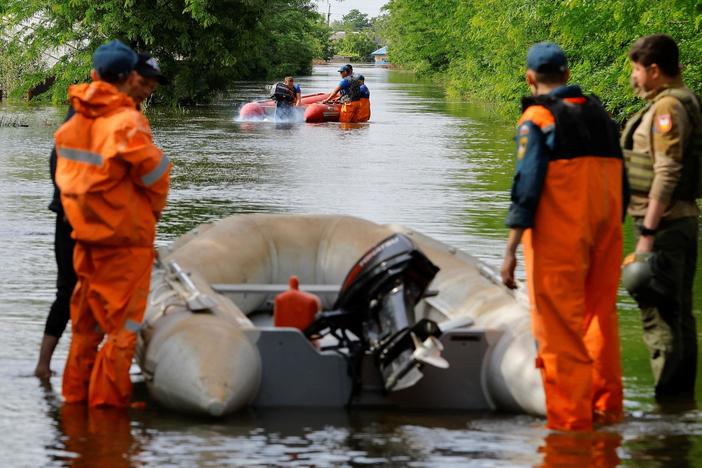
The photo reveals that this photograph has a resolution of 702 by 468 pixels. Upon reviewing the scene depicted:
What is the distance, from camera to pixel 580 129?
254 inches

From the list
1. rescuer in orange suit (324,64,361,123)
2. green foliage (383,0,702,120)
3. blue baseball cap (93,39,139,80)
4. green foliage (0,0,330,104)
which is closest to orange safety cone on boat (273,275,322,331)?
blue baseball cap (93,39,139,80)

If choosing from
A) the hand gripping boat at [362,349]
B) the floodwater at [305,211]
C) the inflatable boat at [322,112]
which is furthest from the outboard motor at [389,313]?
the inflatable boat at [322,112]

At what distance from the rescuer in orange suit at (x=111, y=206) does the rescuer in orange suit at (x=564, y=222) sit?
1.74 meters

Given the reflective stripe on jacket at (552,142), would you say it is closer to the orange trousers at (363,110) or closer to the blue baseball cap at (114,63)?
the blue baseball cap at (114,63)

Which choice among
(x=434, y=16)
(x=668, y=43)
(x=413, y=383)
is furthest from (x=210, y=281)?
(x=434, y=16)

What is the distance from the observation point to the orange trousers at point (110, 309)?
7012 millimetres

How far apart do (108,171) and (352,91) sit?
28035 millimetres

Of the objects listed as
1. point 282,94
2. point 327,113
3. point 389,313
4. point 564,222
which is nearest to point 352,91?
point 327,113

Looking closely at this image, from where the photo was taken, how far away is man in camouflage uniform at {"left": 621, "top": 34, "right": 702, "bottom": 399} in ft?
23.4

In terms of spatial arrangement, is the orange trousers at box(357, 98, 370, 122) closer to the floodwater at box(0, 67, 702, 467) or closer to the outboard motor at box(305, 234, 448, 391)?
the floodwater at box(0, 67, 702, 467)

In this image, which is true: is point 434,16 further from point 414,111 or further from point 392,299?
point 392,299


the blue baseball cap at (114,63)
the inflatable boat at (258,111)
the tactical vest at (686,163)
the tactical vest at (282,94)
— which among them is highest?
the blue baseball cap at (114,63)

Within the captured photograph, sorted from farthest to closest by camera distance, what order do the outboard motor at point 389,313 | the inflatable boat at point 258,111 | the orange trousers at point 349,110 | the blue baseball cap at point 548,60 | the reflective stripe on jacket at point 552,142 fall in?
1. the inflatable boat at point 258,111
2. the orange trousers at point 349,110
3. the outboard motor at point 389,313
4. the blue baseball cap at point 548,60
5. the reflective stripe on jacket at point 552,142

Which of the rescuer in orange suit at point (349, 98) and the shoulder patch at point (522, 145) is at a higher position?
the shoulder patch at point (522, 145)
